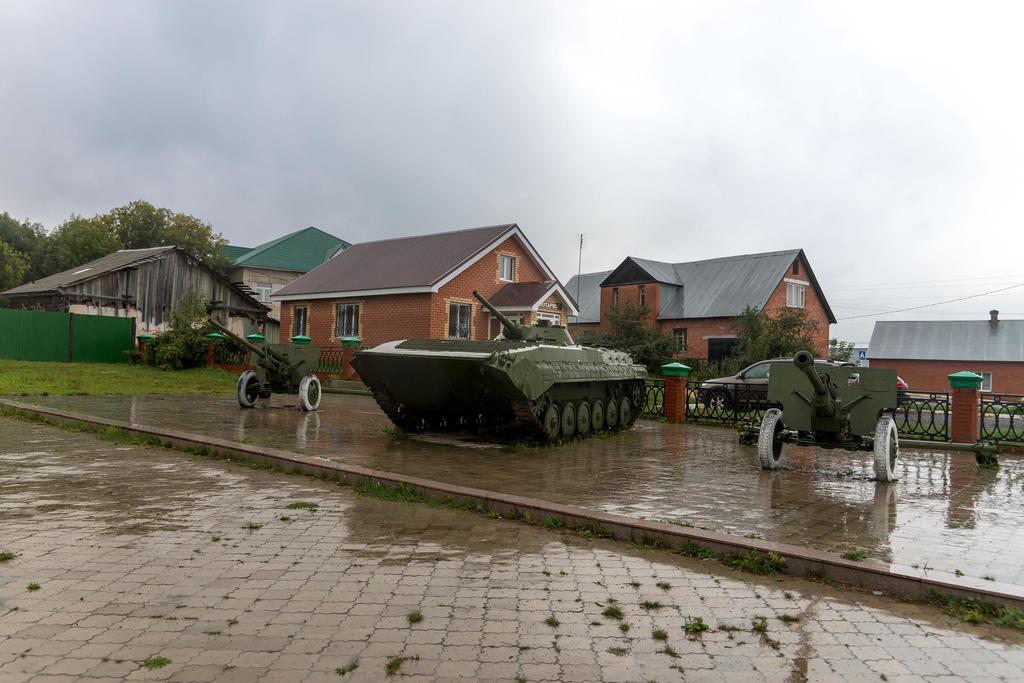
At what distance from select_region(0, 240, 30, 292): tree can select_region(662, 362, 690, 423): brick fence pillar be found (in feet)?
139

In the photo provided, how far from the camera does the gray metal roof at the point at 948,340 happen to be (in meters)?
41.8

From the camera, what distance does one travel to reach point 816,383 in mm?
9047

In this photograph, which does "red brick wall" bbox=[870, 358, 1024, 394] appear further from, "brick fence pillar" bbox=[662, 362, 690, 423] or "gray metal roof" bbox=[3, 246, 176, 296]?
"gray metal roof" bbox=[3, 246, 176, 296]

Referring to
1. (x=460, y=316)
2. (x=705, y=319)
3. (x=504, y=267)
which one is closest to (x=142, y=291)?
(x=460, y=316)

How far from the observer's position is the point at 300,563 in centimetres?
506

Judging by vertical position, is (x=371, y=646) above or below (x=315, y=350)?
below

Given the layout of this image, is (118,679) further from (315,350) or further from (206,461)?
(315,350)

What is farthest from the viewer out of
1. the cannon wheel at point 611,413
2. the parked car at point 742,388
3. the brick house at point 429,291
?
the brick house at point 429,291

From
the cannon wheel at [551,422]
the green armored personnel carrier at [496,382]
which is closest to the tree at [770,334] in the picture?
the green armored personnel carrier at [496,382]

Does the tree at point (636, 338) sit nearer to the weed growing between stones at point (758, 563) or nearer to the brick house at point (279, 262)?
the brick house at point (279, 262)

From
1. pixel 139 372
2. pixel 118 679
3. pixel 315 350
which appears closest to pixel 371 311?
pixel 139 372

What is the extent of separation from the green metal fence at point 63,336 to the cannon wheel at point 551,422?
72.9 ft

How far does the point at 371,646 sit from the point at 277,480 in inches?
187

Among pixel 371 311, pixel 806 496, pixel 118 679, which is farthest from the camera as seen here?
pixel 371 311
